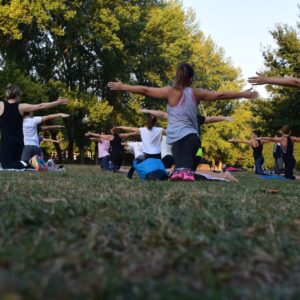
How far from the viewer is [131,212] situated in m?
3.25

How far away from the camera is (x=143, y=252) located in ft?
7.00

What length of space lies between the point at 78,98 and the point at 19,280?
35.3 meters

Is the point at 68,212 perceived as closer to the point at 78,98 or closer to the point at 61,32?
the point at 61,32

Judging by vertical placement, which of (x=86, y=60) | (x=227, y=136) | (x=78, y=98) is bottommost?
(x=227, y=136)

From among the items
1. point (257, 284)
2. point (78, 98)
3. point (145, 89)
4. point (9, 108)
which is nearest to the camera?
point (257, 284)

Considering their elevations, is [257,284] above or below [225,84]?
below

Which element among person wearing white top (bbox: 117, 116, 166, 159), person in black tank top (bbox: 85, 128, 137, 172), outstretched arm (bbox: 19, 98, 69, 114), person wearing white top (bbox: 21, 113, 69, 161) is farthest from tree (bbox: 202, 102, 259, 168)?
outstretched arm (bbox: 19, 98, 69, 114)

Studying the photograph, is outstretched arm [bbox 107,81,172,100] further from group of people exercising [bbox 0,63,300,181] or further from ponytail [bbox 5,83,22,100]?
ponytail [bbox 5,83,22,100]

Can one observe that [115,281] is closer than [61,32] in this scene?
Yes

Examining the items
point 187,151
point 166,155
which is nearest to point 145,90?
point 187,151

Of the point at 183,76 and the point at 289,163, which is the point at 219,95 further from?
the point at 289,163

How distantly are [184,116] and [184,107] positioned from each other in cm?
16

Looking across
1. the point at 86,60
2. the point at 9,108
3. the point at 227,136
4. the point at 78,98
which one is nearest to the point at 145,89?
the point at 9,108

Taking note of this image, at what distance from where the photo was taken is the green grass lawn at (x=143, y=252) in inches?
62.2
